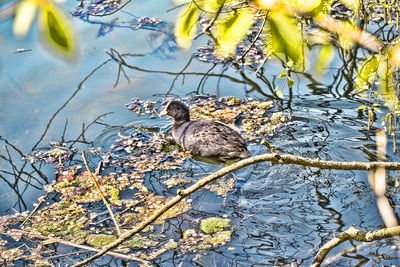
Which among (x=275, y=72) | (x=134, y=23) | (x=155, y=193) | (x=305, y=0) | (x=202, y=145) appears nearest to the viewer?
(x=305, y=0)

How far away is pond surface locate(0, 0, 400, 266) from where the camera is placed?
12.8ft

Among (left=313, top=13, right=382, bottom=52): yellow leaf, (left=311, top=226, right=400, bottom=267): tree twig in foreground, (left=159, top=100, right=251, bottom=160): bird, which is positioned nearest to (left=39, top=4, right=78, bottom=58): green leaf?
(left=313, top=13, right=382, bottom=52): yellow leaf

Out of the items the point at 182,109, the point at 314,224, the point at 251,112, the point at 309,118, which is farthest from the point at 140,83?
the point at 314,224

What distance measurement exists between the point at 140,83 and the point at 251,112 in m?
1.46

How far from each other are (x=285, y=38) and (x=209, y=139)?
3.84m

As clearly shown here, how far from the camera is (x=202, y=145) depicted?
5102 millimetres

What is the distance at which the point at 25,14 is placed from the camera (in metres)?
1.16

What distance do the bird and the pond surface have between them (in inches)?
6.5

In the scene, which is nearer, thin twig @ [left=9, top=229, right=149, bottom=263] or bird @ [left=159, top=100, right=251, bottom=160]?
thin twig @ [left=9, top=229, right=149, bottom=263]

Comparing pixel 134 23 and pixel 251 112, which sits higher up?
pixel 134 23

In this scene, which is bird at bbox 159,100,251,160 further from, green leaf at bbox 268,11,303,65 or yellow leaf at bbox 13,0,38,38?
yellow leaf at bbox 13,0,38,38

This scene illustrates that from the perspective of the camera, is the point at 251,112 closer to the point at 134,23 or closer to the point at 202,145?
the point at 202,145

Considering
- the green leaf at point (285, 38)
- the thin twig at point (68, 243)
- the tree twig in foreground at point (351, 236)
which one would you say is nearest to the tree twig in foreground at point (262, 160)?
the tree twig in foreground at point (351, 236)

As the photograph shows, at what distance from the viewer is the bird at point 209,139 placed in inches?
194
